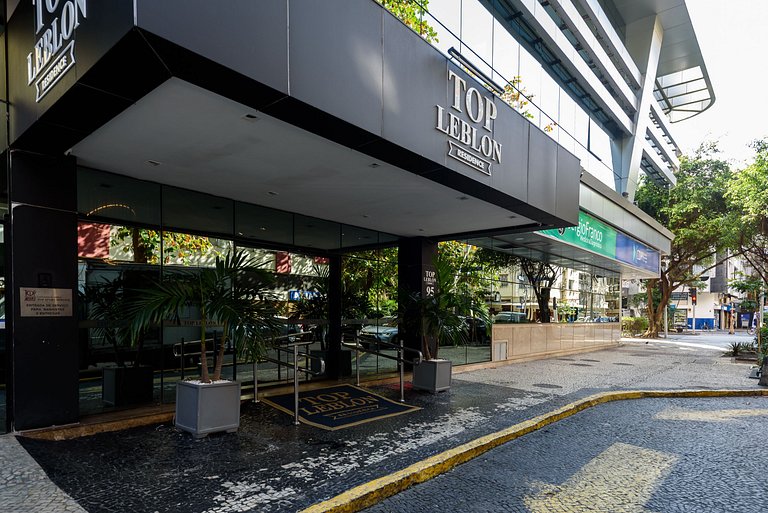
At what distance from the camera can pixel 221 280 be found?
20.3 feet

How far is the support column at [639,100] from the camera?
2269cm

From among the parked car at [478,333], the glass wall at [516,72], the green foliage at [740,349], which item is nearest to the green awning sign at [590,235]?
the glass wall at [516,72]

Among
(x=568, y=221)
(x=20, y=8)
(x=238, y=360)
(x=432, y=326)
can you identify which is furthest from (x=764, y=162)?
(x=20, y=8)

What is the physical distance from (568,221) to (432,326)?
344 centimetres

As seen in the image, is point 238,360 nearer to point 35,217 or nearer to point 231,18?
point 35,217

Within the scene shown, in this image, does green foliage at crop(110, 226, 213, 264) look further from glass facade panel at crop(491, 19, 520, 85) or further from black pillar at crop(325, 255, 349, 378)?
glass facade panel at crop(491, 19, 520, 85)

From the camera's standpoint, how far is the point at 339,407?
778 cm

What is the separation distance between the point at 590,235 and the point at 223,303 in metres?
13.5

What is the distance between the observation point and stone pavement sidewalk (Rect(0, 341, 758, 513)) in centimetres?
413

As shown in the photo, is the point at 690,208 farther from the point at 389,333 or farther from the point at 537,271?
the point at 389,333

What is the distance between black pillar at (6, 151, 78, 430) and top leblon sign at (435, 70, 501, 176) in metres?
4.76

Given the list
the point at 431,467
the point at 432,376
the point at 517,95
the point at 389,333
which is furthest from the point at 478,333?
the point at 431,467

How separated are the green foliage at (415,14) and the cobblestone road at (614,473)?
7.68 meters

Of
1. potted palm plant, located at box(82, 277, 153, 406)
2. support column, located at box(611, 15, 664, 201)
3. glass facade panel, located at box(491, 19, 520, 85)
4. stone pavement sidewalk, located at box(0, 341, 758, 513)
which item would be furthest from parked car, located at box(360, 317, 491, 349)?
support column, located at box(611, 15, 664, 201)
